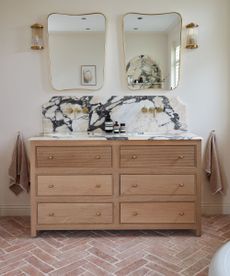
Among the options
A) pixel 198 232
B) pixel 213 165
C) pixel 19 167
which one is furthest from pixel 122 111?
pixel 198 232

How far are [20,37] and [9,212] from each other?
1.85m

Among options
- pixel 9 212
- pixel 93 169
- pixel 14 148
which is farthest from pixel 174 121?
pixel 9 212

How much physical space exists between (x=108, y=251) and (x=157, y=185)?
0.71 meters

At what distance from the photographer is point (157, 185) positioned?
2.98 m

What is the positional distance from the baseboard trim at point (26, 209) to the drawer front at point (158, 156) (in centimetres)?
90

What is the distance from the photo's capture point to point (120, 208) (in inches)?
118

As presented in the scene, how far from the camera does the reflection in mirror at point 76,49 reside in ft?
11.1

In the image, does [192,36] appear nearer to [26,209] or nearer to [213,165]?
[213,165]

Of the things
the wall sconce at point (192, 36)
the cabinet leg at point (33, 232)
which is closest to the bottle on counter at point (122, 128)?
the wall sconce at point (192, 36)

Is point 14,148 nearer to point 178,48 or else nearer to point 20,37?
point 20,37

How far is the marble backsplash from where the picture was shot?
349cm

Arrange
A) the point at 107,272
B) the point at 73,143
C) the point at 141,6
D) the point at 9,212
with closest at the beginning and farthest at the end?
1. the point at 107,272
2. the point at 73,143
3. the point at 141,6
4. the point at 9,212

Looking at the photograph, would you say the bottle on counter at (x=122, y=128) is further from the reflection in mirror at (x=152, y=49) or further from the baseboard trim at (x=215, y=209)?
the baseboard trim at (x=215, y=209)

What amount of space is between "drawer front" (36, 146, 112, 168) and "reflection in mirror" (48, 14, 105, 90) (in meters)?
0.81
